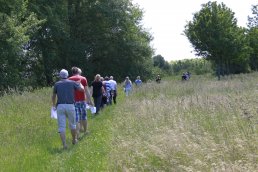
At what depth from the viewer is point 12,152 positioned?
406 inches

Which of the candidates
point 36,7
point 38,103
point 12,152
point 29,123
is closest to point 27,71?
point 36,7

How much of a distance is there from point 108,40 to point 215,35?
43.4 feet

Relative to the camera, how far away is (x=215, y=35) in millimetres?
39125

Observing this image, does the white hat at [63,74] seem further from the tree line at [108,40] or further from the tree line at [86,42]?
the tree line at [86,42]

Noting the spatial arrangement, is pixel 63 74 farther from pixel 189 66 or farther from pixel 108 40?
pixel 189 66

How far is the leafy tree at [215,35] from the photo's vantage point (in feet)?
128

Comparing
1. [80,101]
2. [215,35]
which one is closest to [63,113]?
[80,101]

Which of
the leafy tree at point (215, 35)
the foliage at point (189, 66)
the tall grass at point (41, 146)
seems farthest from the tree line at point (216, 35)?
the foliage at point (189, 66)

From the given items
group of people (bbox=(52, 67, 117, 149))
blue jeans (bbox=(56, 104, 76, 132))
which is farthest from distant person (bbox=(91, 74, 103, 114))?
blue jeans (bbox=(56, 104, 76, 132))

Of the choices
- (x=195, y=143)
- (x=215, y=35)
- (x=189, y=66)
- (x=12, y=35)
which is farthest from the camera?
(x=189, y=66)

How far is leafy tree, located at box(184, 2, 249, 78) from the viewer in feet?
128

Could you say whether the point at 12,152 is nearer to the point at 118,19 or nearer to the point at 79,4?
the point at 118,19

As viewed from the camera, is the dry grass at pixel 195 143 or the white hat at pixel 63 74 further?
the white hat at pixel 63 74

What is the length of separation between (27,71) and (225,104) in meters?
37.1
